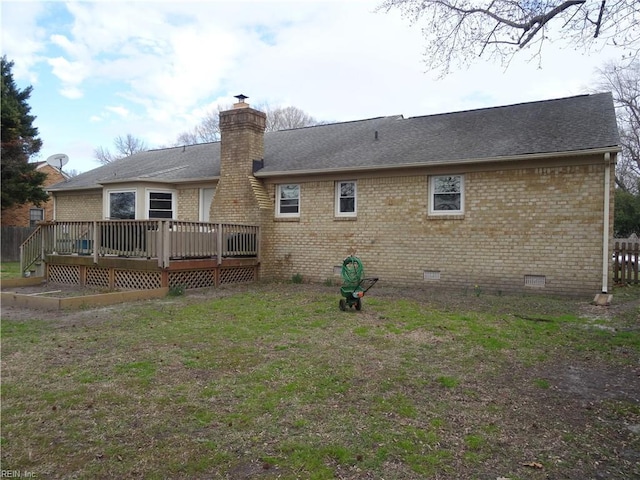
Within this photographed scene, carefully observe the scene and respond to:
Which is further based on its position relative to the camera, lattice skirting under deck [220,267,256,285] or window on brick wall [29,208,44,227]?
window on brick wall [29,208,44,227]

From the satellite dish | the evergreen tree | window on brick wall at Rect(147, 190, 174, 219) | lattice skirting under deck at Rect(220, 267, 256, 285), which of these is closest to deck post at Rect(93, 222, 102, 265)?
lattice skirting under deck at Rect(220, 267, 256, 285)

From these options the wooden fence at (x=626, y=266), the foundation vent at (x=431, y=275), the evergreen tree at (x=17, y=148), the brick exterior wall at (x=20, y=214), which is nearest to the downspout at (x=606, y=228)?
the wooden fence at (x=626, y=266)

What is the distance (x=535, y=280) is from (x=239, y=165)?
30.7 ft

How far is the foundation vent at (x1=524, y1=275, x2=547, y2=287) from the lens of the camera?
11.6 meters

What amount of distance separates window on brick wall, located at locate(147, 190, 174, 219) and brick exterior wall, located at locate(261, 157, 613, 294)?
445 centimetres

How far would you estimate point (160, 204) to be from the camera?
669 inches

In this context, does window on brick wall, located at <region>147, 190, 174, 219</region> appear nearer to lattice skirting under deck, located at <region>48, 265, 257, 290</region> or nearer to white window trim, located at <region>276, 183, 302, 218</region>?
lattice skirting under deck, located at <region>48, 265, 257, 290</region>

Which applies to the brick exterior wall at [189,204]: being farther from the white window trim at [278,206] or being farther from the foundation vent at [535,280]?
the foundation vent at [535,280]

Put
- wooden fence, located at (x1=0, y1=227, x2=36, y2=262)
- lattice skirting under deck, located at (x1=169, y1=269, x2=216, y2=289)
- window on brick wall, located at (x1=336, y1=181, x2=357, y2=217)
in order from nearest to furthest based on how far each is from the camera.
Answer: lattice skirting under deck, located at (x1=169, y1=269, x2=216, y2=289) → window on brick wall, located at (x1=336, y1=181, x2=357, y2=217) → wooden fence, located at (x1=0, y1=227, x2=36, y2=262)

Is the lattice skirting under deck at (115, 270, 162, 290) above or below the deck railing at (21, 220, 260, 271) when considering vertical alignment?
below

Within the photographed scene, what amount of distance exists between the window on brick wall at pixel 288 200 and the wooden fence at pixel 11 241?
17660mm

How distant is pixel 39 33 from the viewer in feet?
26.8

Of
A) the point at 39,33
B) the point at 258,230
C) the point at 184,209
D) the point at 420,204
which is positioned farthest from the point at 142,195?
the point at 420,204

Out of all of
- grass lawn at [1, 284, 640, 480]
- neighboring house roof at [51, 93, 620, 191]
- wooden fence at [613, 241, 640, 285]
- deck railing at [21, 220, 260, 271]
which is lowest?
grass lawn at [1, 284, 640, 480]
